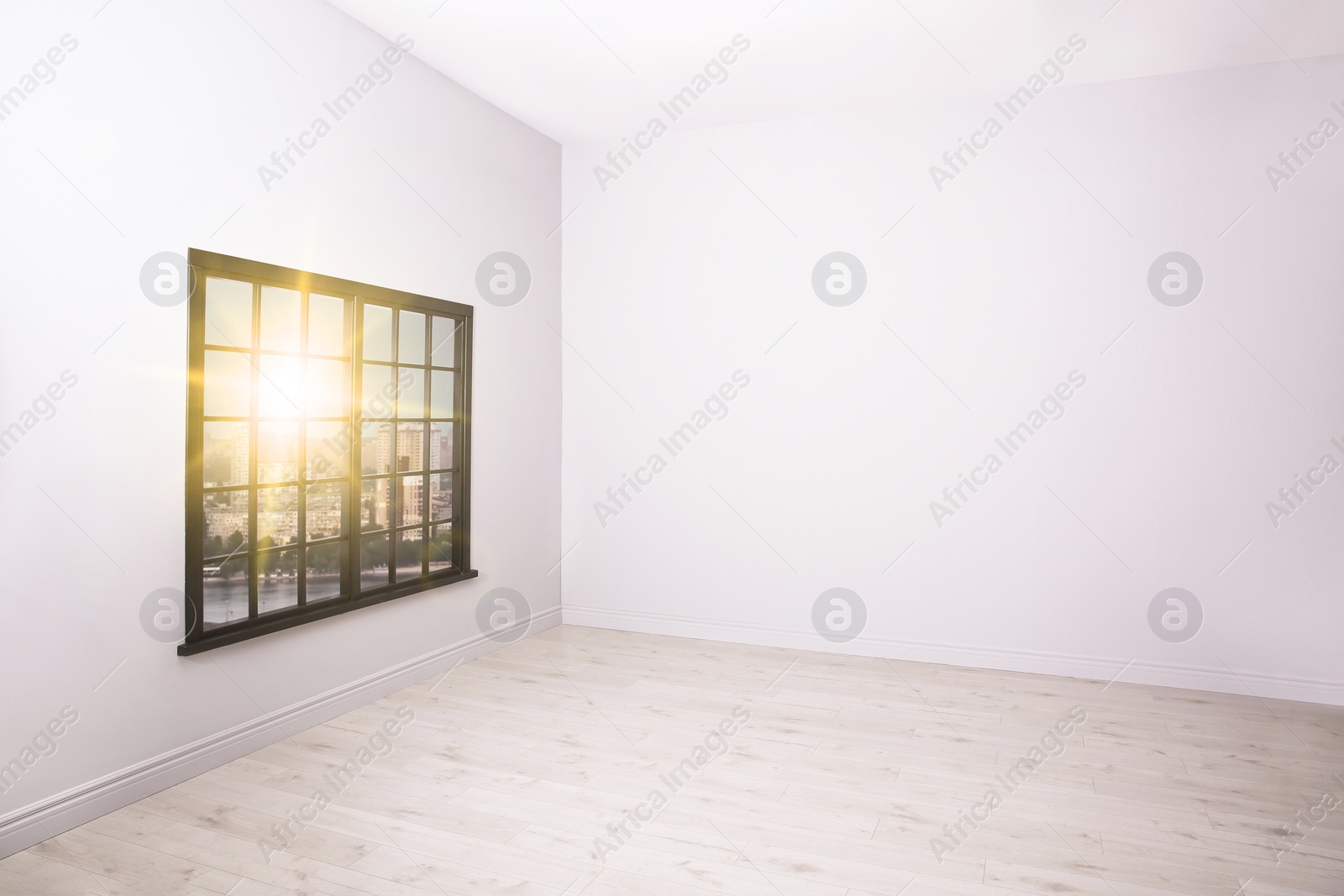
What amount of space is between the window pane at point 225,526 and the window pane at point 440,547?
3.04 ft

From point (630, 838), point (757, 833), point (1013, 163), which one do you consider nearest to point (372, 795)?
point (630, 838)

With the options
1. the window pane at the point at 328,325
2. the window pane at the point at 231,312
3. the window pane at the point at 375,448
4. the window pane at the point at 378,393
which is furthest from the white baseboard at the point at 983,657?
the window pane at the point at 231,312

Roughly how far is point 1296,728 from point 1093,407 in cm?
175

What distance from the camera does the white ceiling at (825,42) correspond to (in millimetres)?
3680

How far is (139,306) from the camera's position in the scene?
113 inches

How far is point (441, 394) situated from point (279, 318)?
3.49ft

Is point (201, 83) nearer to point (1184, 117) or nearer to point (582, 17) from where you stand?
point (582, 17)

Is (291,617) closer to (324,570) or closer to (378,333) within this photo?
(324,570)

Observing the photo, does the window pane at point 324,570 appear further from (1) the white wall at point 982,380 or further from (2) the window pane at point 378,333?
(1) the white wall at point 982,380

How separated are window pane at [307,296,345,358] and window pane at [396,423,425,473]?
1.71 ft

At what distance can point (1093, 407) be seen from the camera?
444 centimetres

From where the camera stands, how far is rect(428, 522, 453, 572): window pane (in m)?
4.45

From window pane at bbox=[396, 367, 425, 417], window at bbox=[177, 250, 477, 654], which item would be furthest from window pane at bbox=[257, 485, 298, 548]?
window pane at bbox=[396, 367, 425, 417]

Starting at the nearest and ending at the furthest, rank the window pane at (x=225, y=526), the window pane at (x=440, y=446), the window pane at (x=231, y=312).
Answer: the window pane at (x=231, y=312) → the window pane at (x=225, y=526) → the window pane at (x=440, y=446)
